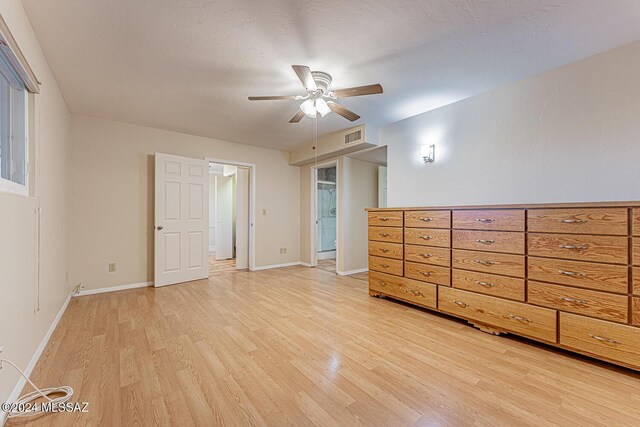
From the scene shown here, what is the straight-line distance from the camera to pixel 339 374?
1751 mm

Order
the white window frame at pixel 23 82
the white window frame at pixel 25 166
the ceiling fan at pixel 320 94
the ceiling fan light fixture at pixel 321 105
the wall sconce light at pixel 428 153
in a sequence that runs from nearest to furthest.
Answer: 1. the white window frame at pixel 23 82
2. the white window frame at pixel 25 166
3. the ceiling fan at pixel 320 94
4. the ceiling fan light fixture at pixel 321 105
5. the wall sconce light at pixel 428 153

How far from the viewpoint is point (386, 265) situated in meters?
3.29

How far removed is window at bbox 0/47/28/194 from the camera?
64.9 inches

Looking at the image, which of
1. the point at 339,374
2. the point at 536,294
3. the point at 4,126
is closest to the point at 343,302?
the point at 339,374

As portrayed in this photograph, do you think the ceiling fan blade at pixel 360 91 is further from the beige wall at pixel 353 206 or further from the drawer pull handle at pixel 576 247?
the beige wall at pixel 353 206

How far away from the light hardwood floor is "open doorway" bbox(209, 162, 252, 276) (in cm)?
233

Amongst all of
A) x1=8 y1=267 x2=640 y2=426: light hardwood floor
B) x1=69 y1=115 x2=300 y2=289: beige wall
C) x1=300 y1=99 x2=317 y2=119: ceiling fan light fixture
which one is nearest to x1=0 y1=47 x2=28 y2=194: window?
x1=8 y1=267 x2=640 y2=426: light hardwood floor

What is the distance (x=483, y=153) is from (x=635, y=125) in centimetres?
107

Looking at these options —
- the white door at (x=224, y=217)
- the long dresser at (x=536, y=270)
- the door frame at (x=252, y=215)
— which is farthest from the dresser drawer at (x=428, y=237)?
the white door at (x=224, y=217)

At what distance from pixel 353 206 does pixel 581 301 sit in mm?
3292

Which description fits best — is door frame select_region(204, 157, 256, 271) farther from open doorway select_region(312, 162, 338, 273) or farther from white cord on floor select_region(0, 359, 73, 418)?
white cord on floor select_region(0, 359, 73, 418)

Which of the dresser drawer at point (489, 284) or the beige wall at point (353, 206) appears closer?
the dresser drawer at point (489, 284)

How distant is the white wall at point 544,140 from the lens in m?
2.10

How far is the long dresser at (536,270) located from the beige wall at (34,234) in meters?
3.12
